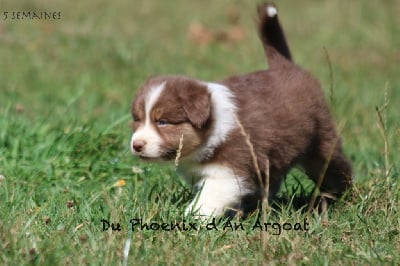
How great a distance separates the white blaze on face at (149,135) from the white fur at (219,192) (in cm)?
35

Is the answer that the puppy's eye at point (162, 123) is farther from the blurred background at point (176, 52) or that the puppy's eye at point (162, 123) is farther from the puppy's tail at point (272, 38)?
the blurred background at point (176, 52)

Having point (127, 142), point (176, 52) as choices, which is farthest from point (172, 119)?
point (176, 52)

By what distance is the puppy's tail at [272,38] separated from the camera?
566cm

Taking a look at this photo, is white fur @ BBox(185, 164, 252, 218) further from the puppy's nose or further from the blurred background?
the blurred background

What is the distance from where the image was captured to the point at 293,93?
5.27 m

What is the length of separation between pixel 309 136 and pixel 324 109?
29 centimetres

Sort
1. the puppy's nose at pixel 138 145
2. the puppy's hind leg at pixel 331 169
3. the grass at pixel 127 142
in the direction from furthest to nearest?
the puppy's hind leg at pixel 331 169 < the puppy's nose at pixel 138 145 < the grass at pixel 127 142

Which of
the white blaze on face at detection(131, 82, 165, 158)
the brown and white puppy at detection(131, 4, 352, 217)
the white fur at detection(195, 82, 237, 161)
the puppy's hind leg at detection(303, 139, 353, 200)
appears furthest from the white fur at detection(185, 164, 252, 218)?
the puppy's hind leg at detection(303, 139, 353, 200)

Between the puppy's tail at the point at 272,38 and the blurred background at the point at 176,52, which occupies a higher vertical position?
the puppy's tail at the point at 272,38

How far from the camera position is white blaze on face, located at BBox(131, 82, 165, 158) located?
4777 millimetres

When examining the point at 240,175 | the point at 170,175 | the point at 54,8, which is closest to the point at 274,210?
the point at 240,175

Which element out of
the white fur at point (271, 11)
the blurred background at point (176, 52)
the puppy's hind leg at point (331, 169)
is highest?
the white fur at point (271, 11)

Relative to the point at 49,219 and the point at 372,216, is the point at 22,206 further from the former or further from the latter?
the point at 372,216

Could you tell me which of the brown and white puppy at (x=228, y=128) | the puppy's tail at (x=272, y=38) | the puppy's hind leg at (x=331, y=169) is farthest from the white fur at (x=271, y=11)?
the puppy's hind leg at (x=331, y=169)
